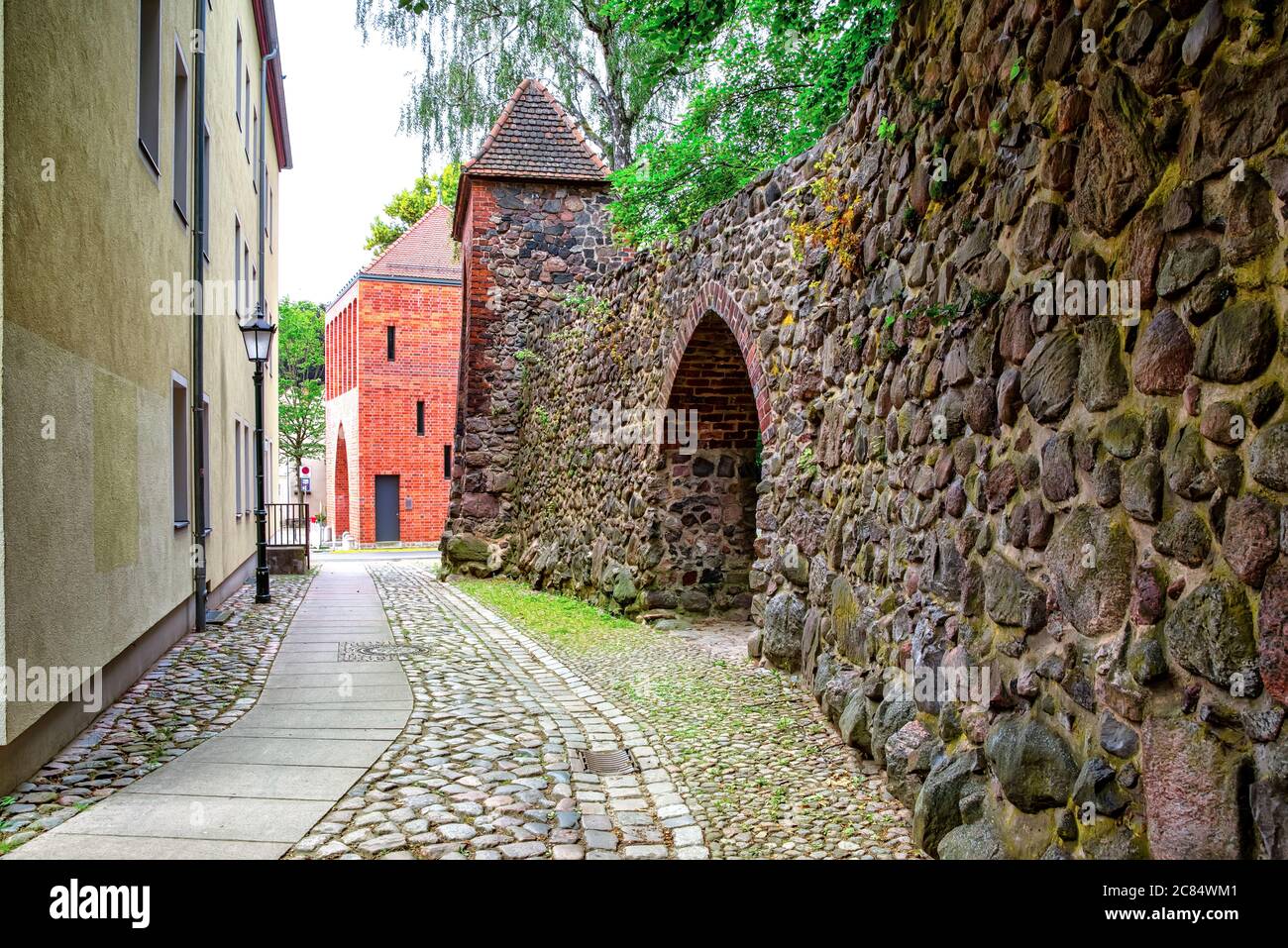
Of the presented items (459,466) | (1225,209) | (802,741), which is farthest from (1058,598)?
(459,466)

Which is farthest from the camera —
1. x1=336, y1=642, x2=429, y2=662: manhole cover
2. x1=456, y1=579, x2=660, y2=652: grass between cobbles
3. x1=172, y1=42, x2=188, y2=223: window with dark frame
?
x1=456, y1=579, x2=660, y2=652: grass between cobbles

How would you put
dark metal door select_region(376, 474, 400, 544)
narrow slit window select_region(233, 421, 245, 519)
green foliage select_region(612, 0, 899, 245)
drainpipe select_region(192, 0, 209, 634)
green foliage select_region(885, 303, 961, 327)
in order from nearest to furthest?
1. green foliage select_region(885, 303, 961, 327)
2. drainpipe select_region(192, 0, 209, 634)
3. green foliage select_region(612, 0, 899, 245)
4. narrow slit window select_region(233, 421, 245, 519)
5. dark metal door select_region(376, 474, 400, 544)

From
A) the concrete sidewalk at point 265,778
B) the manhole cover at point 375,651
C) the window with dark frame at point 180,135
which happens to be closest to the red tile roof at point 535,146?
the window with dark frame at point 180,135

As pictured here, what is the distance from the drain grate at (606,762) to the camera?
477 cm

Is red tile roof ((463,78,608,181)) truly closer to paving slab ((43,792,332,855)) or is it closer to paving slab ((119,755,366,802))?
paving slab ((119,755,366,802))

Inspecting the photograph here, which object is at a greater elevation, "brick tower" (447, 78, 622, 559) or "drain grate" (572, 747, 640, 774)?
"brick tower" (447, 78, 622, 559)

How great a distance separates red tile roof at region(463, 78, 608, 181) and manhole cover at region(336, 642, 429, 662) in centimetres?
1041

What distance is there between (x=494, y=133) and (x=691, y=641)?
11.6 m

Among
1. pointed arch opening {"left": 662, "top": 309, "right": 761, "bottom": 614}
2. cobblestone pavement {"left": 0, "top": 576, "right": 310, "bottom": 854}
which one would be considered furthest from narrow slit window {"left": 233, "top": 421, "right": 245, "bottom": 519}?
pointed arch opening {"left": 662, "top": 309, "right": 761, "bottom": 614}

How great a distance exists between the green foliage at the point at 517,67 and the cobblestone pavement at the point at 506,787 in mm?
14777

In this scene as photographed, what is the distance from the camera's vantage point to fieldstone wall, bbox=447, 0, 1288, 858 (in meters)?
2.36

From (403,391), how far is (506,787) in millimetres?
28280

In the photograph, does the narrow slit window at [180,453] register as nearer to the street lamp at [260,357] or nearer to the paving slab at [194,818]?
the street lamp at [260,357]

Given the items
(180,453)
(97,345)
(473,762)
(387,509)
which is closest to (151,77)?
(97,345)
